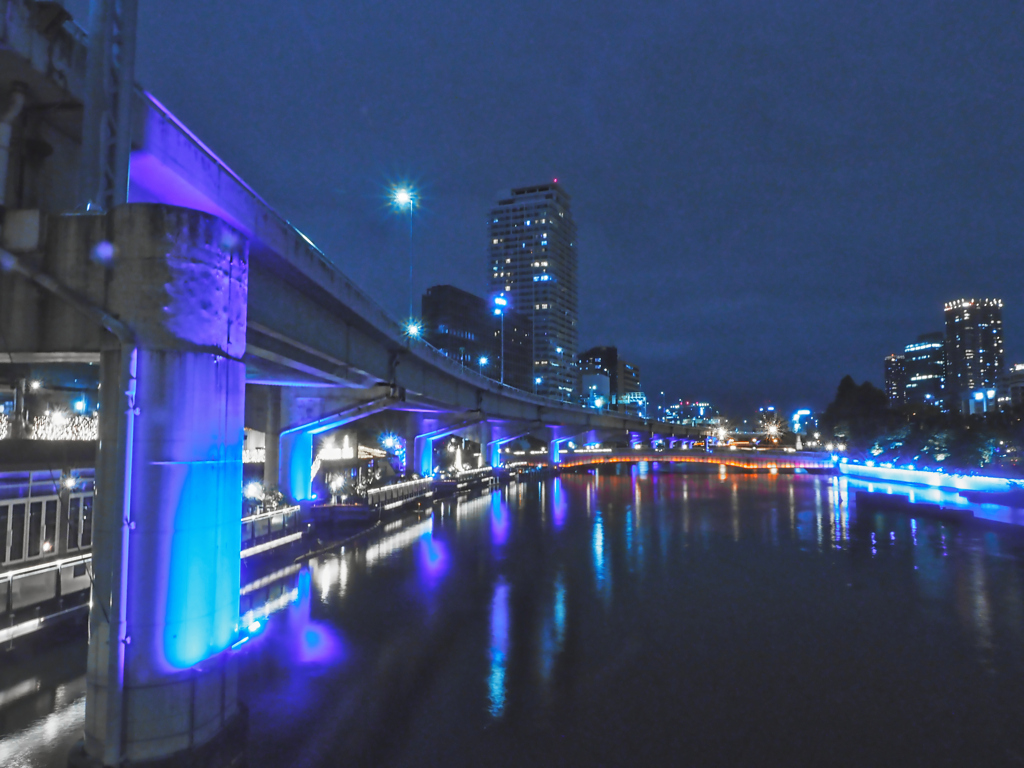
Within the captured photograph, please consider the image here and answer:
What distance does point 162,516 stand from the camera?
907 centimetres

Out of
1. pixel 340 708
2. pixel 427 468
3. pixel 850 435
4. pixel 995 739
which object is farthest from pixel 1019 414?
pixel 340 708

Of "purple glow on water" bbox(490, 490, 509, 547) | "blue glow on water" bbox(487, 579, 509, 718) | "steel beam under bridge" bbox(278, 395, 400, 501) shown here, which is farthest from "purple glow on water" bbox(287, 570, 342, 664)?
"steel beam under bridge" bbox(278, 395, 400, 501)

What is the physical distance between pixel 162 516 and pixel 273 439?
86.3ft

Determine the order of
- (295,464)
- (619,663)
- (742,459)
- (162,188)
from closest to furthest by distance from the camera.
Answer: (162,188) < (619,663) < (295,464) < (742,459)

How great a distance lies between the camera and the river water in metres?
10.1

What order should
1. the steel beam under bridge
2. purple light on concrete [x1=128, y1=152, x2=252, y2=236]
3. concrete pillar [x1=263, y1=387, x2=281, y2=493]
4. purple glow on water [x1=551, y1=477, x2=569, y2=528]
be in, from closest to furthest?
1. purple light on concrete [x1=128, y1=152, x2=252, y2=236]
2. concrete pillar [x1=263, y1=387, x2=281, y2=493]
3. the steel beam under bridge
4. purple glow on water [x1=551, y1=477, x2=569, y2=528]

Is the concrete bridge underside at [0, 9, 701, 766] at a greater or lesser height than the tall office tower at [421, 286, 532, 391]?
lesser

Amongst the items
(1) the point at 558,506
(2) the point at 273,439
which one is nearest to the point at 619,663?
(2) the point at 273,439

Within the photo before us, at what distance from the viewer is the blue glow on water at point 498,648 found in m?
11.7

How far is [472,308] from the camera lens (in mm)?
170500

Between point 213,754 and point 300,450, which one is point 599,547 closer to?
point 300,450

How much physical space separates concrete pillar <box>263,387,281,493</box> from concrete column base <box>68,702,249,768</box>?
2538 cm

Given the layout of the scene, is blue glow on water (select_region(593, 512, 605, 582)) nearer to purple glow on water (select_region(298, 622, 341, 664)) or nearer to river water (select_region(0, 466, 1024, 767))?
river water (select_region(0, 466, 1024, 767))

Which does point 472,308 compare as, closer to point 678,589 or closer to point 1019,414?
point 1019,414
